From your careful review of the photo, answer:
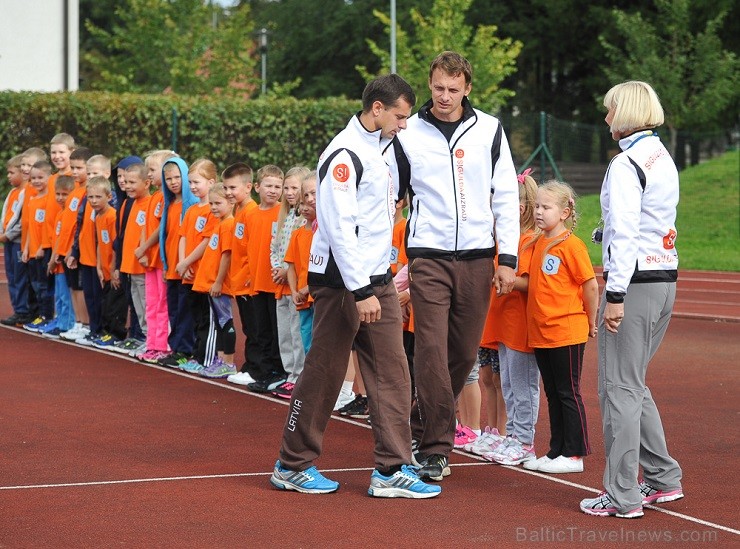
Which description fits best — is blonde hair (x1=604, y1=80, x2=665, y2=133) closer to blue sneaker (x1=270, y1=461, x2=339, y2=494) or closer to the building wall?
blue sneaker (x1=270, y1=461, x2=339, y2=494)

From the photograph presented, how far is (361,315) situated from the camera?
6.31 metres

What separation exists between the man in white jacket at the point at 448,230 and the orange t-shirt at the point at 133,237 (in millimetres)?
5288

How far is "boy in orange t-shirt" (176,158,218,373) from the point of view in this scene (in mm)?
10828

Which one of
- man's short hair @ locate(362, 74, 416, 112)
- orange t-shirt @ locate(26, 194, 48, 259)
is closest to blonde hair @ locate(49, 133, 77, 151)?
orange t-shirt @ locate(26, 194, 48, 259)

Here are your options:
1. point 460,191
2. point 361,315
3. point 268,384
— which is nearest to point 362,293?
point 361,315

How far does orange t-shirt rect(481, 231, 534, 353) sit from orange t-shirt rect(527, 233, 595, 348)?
139 mm

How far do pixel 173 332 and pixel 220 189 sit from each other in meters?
1.55

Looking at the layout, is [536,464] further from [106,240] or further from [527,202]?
[106,240]

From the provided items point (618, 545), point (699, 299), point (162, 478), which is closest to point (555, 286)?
point (618, 545)

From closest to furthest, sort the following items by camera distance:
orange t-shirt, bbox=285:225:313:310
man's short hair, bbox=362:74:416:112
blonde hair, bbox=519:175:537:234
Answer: man's short hair, bbox=362:74:416:112 → blonde hair, bbox=519:175:537:234 → orange t-shirt, bbox=285:225:313:310

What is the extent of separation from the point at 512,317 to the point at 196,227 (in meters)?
4.15

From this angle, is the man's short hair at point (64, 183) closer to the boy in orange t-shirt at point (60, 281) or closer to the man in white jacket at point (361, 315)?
the boy in orange t-shirt at point (60, 281)

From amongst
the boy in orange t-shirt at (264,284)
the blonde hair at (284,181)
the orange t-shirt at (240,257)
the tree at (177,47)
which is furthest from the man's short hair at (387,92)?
the tree at (177,47)

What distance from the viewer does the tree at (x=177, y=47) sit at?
121 feet
